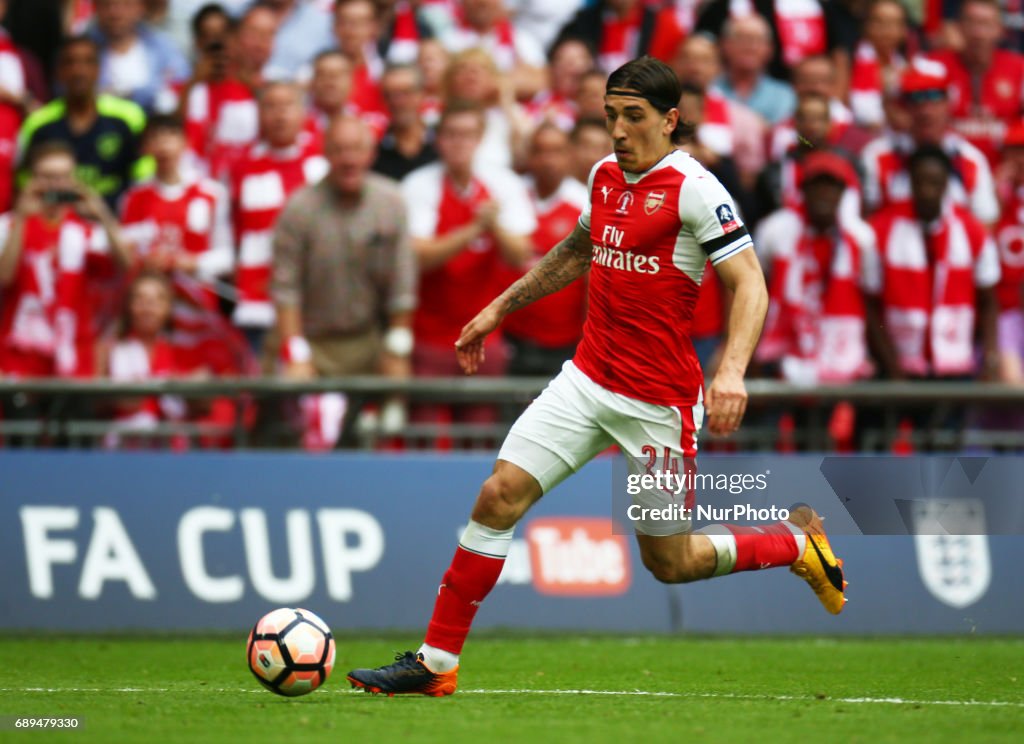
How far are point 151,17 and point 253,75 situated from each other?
51.8 inches

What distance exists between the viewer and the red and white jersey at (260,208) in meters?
12.6

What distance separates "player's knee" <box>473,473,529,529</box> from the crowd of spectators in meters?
4.15

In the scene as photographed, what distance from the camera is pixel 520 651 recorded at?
409 inches

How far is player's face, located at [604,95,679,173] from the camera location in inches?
301

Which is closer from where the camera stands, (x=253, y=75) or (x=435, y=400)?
(x=435, y=400)

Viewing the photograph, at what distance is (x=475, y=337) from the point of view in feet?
26.8

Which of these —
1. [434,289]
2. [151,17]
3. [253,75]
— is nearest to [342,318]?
[434,289]

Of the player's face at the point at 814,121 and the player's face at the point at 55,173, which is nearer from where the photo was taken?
the player's face at the point at 55,173

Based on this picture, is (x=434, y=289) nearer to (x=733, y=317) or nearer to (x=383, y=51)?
(x=383, y=51)

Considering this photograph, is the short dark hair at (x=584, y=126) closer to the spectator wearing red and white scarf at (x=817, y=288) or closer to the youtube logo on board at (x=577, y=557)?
the spectator wearing red and white scarf at (x=817, y=288)

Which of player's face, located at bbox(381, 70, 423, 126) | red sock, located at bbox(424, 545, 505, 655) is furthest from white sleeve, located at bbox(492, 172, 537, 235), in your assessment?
red sock, located at bbox(424, 545, 505, 655)

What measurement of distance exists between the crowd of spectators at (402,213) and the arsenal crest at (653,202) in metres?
4.43

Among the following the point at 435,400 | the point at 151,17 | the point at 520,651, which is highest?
the point at 151,17

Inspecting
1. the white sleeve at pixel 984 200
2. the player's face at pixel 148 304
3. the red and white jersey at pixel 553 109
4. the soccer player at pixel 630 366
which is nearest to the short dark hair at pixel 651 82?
the soccer player at pixel 630 366
